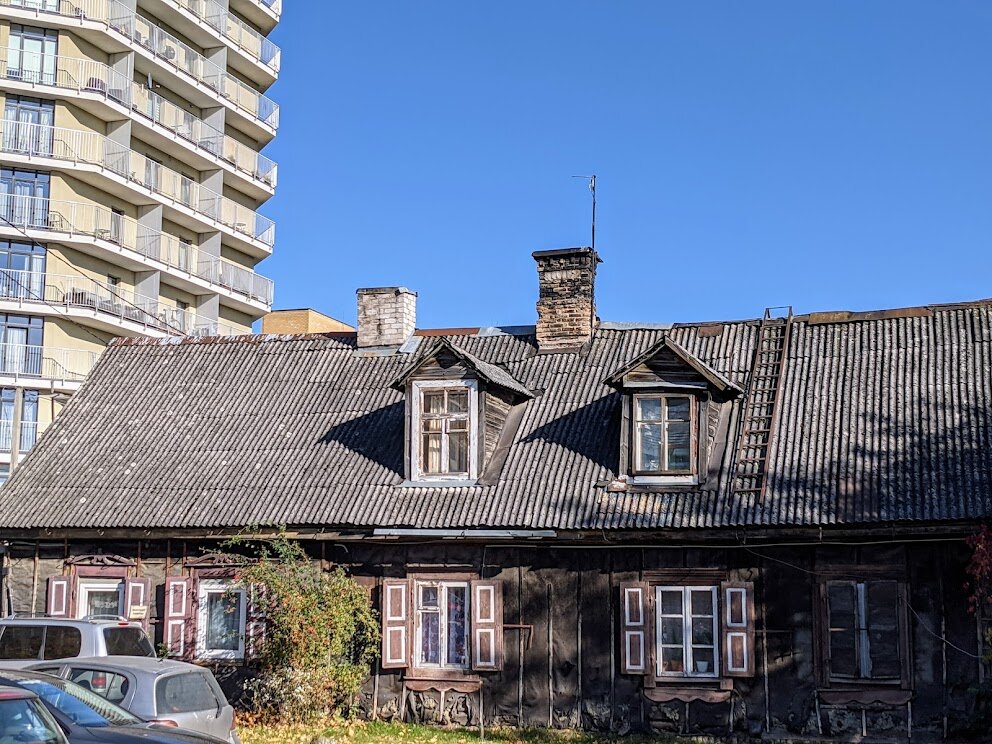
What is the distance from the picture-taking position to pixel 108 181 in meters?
45.3

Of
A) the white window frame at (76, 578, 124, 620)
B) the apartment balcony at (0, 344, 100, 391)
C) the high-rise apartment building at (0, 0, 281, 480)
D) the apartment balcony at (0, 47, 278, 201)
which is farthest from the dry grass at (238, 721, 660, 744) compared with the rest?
the apartment balcony at (0, 47, 278, 201)

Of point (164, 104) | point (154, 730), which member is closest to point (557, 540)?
point (154, 730)

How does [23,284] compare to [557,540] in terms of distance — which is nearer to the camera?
[557,540]

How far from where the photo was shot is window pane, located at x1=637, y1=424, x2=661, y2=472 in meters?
18.1

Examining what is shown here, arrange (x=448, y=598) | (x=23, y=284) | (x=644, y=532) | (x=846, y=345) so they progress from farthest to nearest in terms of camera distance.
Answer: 1. (x=23, y=284)
2. (x=846, y=345)
3. (x=448, y=598)
4. (x=644, y=532)

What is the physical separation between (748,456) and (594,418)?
273 centimetres

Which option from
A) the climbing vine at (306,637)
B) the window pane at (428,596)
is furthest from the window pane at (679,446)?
the climbing vine at (306,637)

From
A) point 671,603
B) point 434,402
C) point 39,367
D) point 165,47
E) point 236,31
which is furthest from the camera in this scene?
point 236,31

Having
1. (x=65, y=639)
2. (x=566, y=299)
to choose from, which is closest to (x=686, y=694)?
(x=566, y=299)

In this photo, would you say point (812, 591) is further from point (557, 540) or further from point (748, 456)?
point (557, 540)

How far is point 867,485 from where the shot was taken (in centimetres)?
1669

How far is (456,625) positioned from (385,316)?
22.1 ft

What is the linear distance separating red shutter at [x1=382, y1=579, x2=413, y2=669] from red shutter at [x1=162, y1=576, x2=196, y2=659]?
332cm

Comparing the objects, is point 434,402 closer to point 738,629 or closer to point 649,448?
point 649,448
